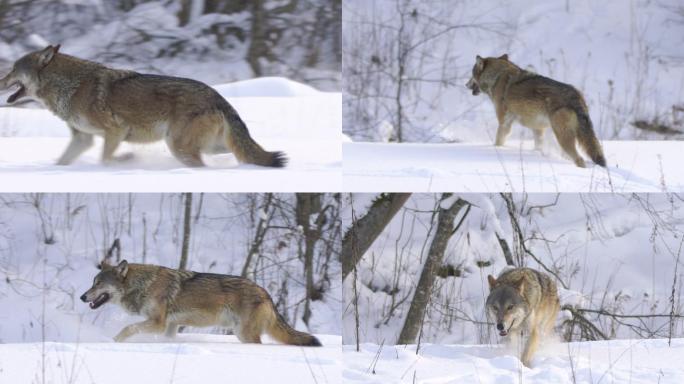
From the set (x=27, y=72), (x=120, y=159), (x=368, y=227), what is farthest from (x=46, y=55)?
(x=368, y=227)


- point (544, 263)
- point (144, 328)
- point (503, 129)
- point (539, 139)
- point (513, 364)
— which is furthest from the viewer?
point (503, 129)

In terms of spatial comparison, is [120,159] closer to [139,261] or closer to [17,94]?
[139,261]

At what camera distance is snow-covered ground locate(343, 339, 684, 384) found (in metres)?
5.02

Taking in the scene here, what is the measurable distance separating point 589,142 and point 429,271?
118 cm

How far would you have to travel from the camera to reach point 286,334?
5.64 metres

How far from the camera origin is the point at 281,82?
6.39 meters

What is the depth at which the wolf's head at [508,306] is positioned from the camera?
18.0 ft

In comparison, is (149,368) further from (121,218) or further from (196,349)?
(121,218)

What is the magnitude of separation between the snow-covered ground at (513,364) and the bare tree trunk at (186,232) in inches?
39.2

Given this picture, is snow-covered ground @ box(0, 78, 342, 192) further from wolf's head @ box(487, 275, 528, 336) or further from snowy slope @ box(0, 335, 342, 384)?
wolf's head @ box(487, 275, 528, 336)

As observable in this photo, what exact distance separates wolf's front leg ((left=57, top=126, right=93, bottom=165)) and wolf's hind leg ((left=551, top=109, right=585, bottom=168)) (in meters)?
2.62

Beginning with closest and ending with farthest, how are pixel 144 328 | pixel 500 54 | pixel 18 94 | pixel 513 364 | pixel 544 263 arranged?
pixel 513 364 → pixel 144 328 → pixel 18 94 → pixel 544 263 → pixel 500 54

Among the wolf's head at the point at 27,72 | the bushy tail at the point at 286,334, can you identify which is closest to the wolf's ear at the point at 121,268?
the bushy tail at the point at 286,334

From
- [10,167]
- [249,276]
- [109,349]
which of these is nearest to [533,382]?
[249,276]
